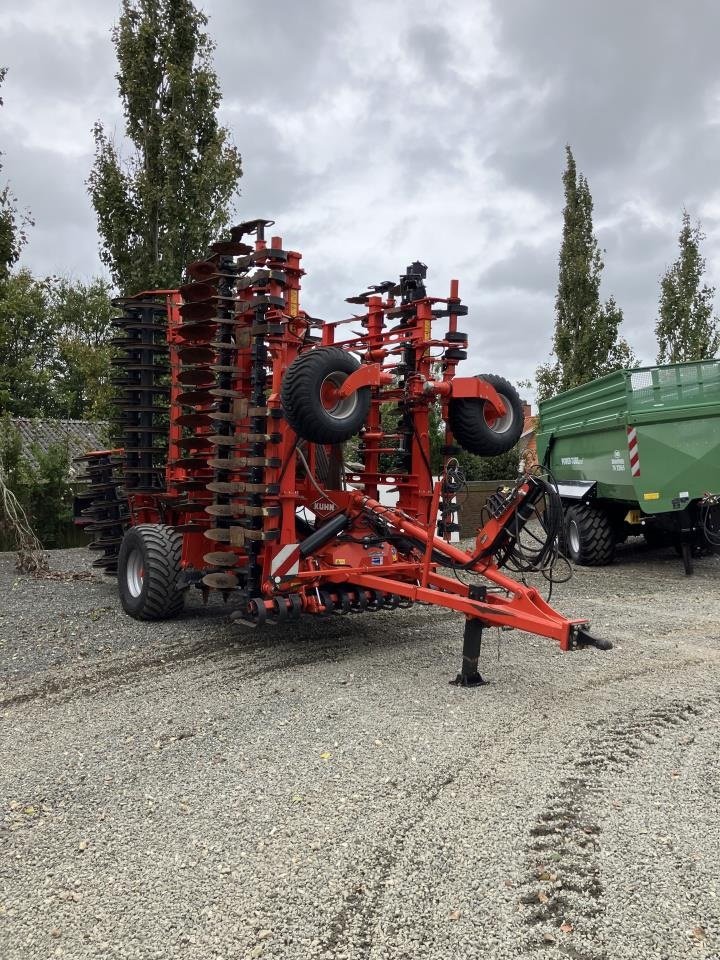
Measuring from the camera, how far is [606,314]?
66.6 feet

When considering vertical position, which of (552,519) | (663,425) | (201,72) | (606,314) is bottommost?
(552,519)

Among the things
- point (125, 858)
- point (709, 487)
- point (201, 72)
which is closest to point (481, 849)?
point (125, 858)

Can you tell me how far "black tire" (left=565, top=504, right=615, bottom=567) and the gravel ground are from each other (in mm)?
4738

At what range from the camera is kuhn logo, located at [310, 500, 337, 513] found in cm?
679

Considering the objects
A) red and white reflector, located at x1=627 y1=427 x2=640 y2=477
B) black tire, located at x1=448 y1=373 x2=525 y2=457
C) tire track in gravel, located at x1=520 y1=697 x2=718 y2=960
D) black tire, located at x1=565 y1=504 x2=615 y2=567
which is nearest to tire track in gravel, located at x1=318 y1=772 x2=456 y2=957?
tire track in gravel, located at x1=520 y1=697 x2=718 y2=960

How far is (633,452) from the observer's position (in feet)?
33.5

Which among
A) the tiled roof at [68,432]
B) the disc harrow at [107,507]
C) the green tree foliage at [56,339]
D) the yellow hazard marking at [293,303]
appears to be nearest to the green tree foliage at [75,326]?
the green tree foliage at [56,339]

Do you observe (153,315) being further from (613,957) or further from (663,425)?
(613,957)

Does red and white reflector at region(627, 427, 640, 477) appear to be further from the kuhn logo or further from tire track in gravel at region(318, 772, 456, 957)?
tire track in gravel at region(318, 772, 456, 957)

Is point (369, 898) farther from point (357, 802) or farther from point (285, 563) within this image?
point (285, 563)

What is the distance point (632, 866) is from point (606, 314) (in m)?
18.7

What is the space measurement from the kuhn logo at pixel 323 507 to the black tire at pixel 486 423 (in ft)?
3.86

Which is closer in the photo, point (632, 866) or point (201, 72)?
point (632, 866)

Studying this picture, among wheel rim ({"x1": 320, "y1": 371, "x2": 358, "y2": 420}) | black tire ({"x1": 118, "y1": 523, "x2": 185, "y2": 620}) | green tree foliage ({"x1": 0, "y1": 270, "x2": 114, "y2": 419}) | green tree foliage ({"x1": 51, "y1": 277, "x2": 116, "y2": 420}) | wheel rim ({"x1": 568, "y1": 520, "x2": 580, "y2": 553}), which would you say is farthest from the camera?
green tree foliage ({"x1": 51, "y1": 277, "x2": 116, "y2": 420})
